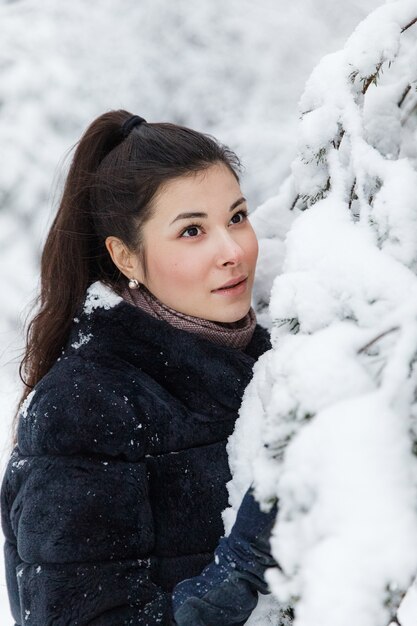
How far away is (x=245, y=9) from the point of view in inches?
197

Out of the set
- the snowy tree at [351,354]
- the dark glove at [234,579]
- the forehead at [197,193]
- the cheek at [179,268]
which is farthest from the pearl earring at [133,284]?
the dark glove at [234,579]

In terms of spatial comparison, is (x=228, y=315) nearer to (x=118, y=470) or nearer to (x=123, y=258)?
(x=123, y=258)

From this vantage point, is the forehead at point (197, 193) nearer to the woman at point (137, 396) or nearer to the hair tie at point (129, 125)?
the woman at point (137, 396)

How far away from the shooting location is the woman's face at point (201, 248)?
6.20 feet

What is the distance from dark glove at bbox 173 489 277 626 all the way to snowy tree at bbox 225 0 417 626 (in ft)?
0.54

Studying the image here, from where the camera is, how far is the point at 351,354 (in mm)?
1062

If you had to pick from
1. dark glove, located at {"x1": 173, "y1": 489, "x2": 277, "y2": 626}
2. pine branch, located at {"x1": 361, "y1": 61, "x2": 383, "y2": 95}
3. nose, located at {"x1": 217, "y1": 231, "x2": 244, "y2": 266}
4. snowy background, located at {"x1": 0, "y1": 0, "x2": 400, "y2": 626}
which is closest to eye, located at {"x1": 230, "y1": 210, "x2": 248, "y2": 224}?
nose, located at {"x1": 217, "y1": 231, "x2": 244, "y2": 266}

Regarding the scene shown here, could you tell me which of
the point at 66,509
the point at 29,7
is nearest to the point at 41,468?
the point at 66,509

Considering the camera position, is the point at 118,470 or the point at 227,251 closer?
the point at 118,470

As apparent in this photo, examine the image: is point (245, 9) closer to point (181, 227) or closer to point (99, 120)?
point (99, 120)

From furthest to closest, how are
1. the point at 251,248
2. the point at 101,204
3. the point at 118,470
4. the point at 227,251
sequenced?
the point at 101,204 → the point at 251,248 → the point at 227,251 → the point at 118,470

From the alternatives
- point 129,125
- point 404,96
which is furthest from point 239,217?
point 404,96

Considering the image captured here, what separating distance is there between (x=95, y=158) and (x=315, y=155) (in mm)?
856

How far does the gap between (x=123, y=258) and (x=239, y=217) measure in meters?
0.36
